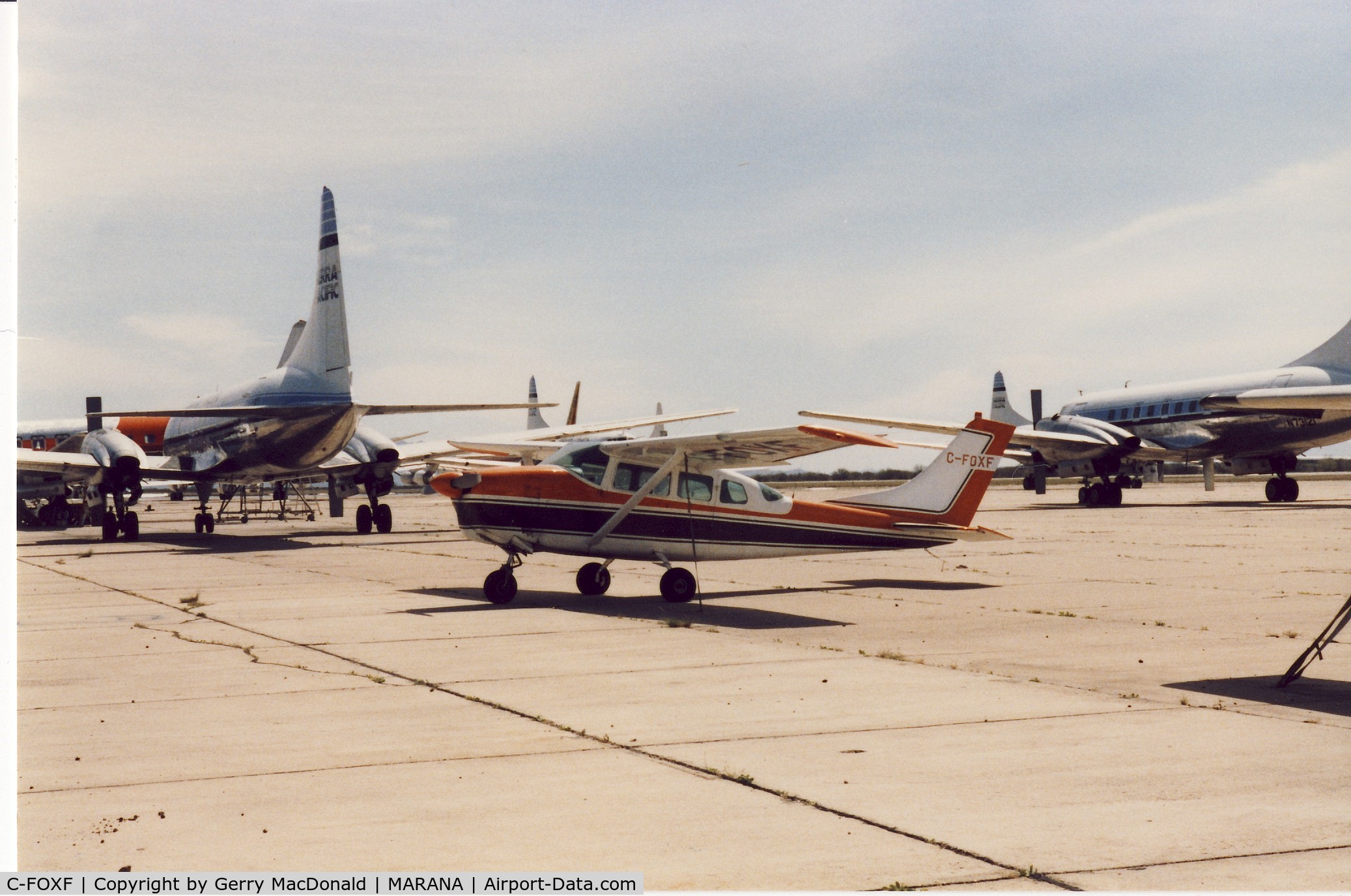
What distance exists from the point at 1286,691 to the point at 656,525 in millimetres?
8688

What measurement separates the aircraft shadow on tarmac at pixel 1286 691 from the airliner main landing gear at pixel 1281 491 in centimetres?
3891

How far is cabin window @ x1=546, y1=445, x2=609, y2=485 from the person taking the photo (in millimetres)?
16453

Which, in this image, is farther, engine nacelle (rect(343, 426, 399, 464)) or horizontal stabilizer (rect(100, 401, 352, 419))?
engine nacelle (rect(343, 426, 399, 464))

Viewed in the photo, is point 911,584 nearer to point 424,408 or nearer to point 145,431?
point 424,408

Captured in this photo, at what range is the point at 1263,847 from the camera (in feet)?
16.8

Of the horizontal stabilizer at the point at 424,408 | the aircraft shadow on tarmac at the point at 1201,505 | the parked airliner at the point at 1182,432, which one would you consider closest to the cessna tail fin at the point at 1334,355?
the parked airliner at the point at 1182,432

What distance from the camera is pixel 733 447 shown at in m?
15.7

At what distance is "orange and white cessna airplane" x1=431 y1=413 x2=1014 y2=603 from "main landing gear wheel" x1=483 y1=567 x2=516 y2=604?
0.02 metres

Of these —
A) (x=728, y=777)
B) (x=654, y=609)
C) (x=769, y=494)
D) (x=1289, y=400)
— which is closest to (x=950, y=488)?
(x=769, y=494)

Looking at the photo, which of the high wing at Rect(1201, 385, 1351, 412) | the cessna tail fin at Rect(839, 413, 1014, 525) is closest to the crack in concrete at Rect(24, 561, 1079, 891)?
the high wing at Rect(1201, 385, 1351, 412)

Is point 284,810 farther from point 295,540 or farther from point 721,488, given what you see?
point 295,540

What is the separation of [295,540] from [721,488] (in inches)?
770

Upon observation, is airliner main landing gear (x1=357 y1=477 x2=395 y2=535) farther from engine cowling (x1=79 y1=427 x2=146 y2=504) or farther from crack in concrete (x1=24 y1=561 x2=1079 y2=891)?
crack in concrete (x1=24 y1=561 x2=1079 y2=891)

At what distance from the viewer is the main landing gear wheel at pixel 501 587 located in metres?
16.2
